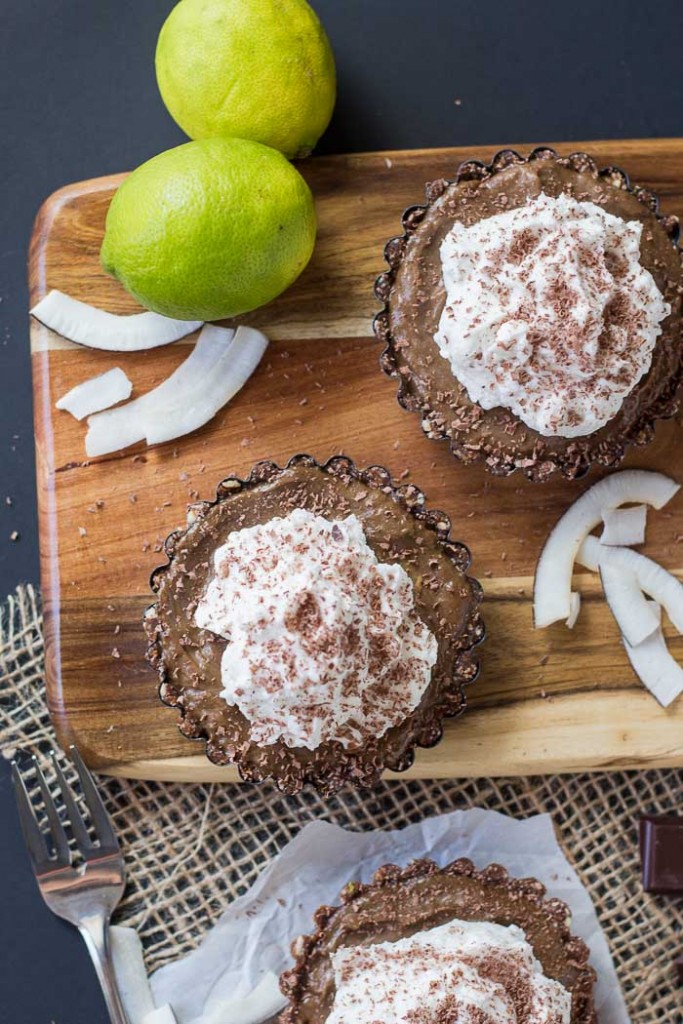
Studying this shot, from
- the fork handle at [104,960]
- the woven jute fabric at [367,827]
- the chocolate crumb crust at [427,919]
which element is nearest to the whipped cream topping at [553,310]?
the woven jute fabric at [367,827]

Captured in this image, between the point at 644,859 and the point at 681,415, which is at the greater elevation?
the point at 681,415

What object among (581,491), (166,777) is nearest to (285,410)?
(581,491)

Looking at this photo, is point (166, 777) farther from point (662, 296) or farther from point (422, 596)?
point (662, 296)

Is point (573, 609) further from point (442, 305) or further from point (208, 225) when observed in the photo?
point (208, 225)

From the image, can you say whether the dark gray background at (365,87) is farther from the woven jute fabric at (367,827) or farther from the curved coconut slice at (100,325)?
the woven jute fabric at (367,827)

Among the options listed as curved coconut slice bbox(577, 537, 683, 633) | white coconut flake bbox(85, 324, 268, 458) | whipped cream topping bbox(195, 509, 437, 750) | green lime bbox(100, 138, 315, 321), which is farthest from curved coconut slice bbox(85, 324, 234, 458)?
curved coconut slice bbox(577, 537, 683, 633)

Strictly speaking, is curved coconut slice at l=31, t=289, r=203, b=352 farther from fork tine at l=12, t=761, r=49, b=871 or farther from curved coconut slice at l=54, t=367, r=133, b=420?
fork tine at l=12, t=761, r=49, b=871
